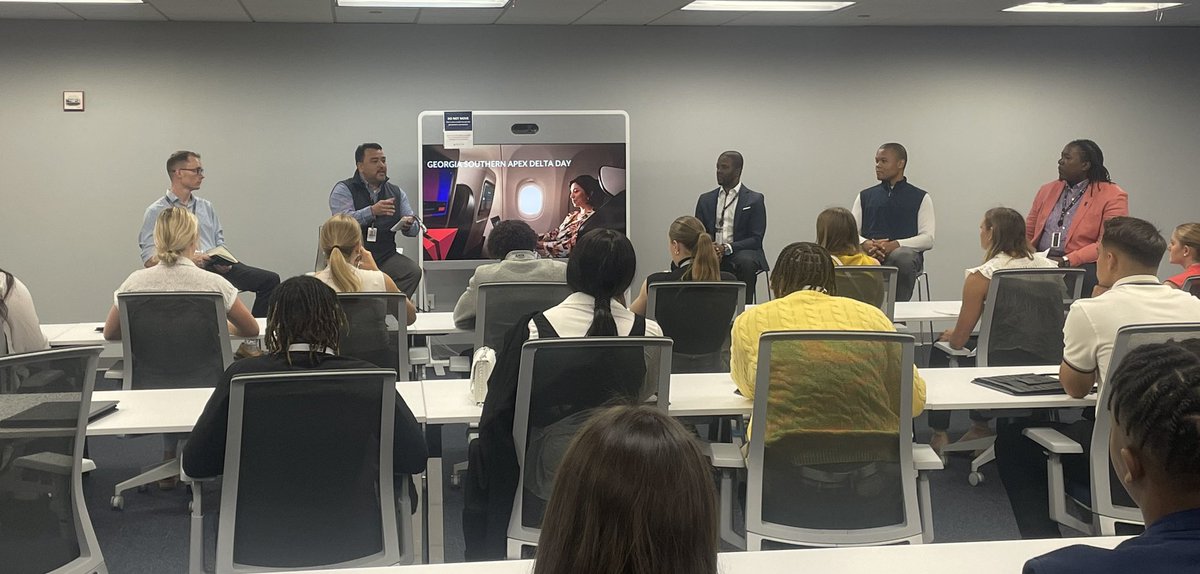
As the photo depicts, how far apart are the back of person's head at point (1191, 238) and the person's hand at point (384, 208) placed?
4.90 meters

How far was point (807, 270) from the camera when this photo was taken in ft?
10.6

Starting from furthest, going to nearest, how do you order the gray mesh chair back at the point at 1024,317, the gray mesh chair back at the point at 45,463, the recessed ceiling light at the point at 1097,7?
the recessed ceiling light at the point at 1097,7 < the gray mesh chair back at the point at 1024,317 < the gray mesh chair back at the point at 45,463

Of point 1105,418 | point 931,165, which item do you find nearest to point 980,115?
point 931,165

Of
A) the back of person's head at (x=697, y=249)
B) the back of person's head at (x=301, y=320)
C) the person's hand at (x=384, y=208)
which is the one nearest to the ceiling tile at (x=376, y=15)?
the person's hand at (x=384, y=208)

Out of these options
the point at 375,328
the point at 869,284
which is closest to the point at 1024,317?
the point at 869,284

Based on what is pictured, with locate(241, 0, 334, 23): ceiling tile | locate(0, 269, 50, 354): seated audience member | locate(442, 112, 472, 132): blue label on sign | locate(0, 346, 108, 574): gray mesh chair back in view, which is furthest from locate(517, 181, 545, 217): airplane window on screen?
locate(0, 346, 108, 574): gray mesh chair back

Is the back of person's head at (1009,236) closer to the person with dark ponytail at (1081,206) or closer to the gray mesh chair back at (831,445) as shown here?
the person with dark ponytail at (1081,206)

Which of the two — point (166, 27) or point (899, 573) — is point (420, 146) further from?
point (899, 573)

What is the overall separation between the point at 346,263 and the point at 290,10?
11.4 ft

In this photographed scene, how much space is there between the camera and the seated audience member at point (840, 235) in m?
5.14

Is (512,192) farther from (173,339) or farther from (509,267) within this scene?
(173,339)

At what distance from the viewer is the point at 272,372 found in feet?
8.20

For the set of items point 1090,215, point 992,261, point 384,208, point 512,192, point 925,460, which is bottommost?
point 925,460

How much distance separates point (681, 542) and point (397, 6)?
6.72m
